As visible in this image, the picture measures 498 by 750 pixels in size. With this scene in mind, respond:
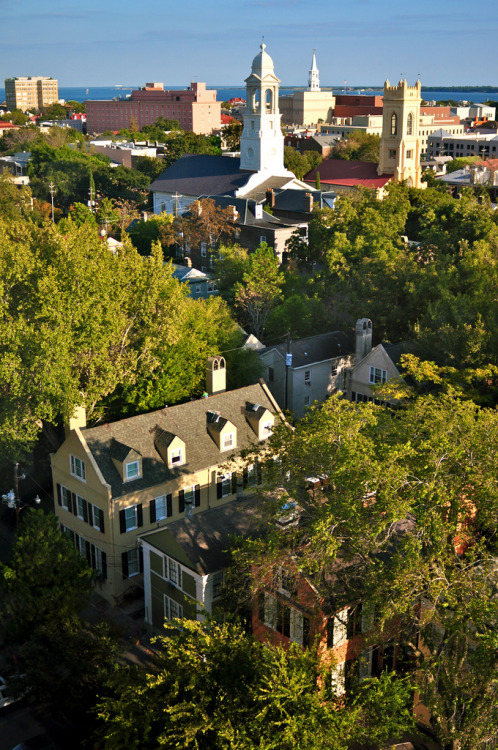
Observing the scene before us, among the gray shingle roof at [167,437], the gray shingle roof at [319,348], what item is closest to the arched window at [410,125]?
the gray shingle roof at [319,348]

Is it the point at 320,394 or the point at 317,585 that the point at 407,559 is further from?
the point at 320,394

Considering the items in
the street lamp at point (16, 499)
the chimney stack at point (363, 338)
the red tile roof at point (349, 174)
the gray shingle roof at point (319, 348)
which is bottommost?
the street lamp at point (16, 499)

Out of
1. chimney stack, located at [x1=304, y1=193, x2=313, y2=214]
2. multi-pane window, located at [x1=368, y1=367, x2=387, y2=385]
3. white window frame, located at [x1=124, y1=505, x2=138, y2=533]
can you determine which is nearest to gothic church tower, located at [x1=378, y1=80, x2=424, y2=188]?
chimney stack, located at [x1=304, y1=193, x2=313, y2=214]

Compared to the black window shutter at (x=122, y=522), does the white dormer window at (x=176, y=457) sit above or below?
above

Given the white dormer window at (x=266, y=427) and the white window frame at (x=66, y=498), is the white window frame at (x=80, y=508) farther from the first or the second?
the white dormer window at (x=266, y=427)

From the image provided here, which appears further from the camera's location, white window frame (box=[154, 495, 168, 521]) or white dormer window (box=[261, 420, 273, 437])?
white dormer window (box=[261, 420, 273, 437])

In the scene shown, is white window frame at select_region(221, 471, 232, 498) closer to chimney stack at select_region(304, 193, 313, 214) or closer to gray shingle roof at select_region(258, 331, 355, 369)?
gray shingle roof at select_region(258, 331, 355, 369)

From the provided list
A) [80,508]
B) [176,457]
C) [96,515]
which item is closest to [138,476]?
[176,457]
